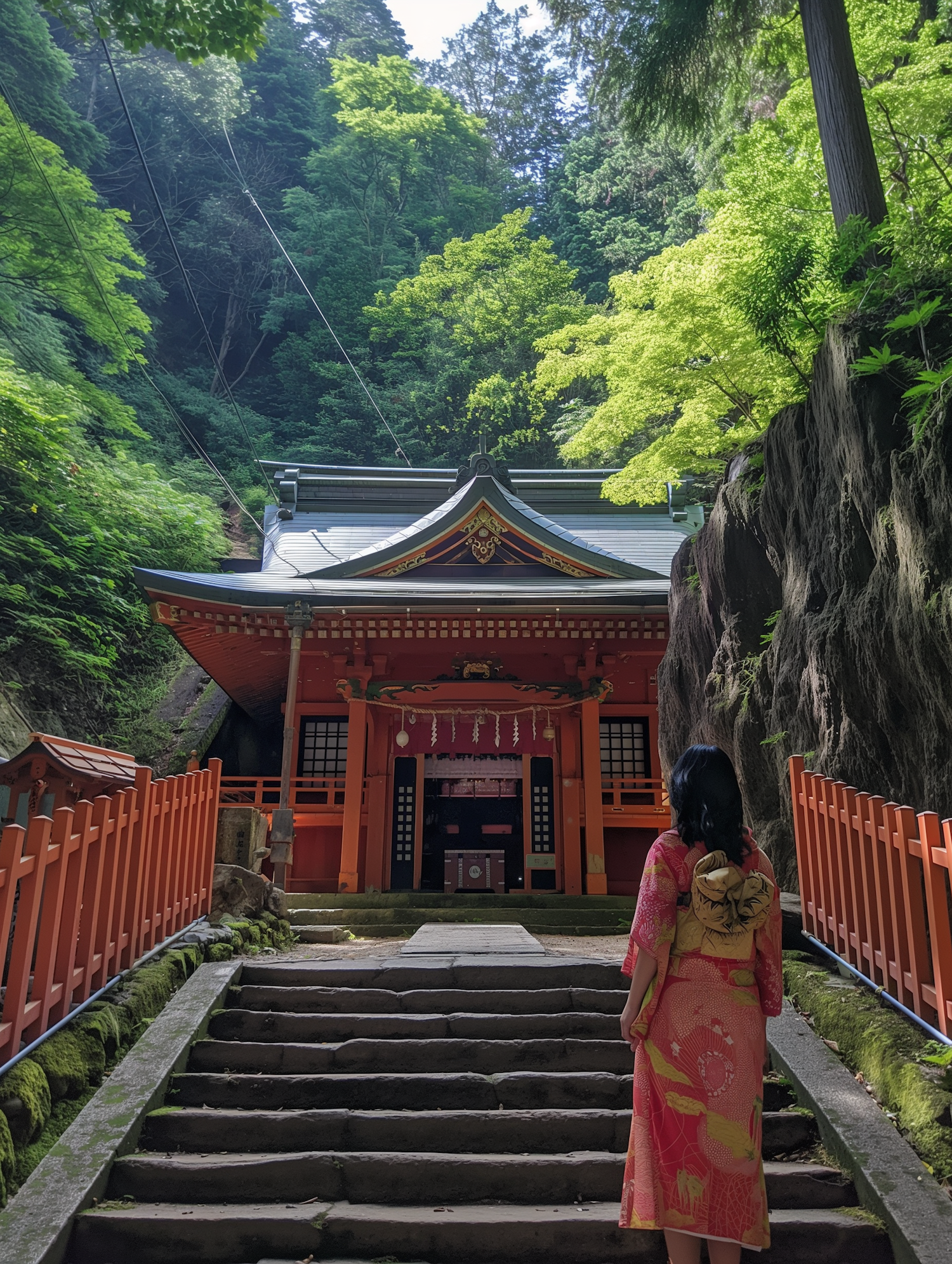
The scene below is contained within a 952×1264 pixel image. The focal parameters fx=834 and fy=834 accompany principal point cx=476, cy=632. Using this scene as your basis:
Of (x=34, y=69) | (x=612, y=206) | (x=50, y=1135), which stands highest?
(x=612, y=206)

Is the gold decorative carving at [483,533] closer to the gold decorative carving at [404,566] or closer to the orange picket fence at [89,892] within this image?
the gold decorative carving at [404,566]

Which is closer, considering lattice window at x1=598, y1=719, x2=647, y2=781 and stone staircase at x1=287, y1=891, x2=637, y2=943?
stone staircase at x1=287, y1=891, x2=637, y2=943

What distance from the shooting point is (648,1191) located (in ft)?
7.76

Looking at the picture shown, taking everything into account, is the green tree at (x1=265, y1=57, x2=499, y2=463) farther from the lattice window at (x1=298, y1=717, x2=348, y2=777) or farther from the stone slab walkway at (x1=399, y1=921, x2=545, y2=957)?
the stone slab walkway at (x1=399, y1=921, x2=545, y2=957)

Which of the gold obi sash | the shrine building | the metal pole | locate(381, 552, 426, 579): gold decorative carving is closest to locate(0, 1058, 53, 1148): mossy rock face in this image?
the gold obi sash

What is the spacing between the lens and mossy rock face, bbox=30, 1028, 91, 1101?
3346mm

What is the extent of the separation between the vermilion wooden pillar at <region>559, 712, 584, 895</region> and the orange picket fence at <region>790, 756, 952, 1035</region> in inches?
259

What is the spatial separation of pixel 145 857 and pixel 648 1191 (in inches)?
129

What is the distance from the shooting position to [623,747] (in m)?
12.6

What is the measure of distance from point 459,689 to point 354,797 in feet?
6.84

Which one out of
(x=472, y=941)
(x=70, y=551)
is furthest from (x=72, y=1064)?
(x=70, y=551)

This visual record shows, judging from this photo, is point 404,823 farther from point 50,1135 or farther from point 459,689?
point 50,1135

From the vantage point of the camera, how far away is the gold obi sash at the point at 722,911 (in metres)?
2.44

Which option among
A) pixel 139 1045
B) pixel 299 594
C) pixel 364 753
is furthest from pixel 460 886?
pixel 139 1045
